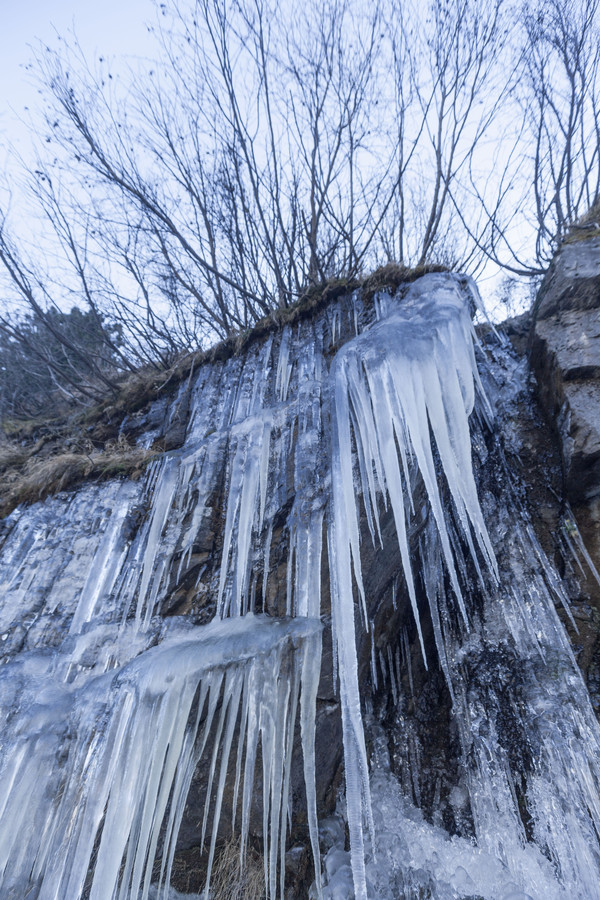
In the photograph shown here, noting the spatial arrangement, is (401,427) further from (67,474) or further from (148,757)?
(67,474)

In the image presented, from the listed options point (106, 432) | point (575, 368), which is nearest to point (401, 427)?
point (575, 368)

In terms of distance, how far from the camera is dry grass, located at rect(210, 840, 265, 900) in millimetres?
2672

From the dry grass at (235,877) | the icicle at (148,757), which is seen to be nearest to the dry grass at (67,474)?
the icicle at (148,757)

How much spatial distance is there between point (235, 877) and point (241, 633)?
4.73 ft

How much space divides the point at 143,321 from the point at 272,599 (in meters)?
5.52

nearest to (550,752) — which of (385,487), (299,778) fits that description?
(299,778)

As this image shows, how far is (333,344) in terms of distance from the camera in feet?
14.6

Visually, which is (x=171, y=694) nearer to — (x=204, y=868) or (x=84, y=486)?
(x=204, y=868)

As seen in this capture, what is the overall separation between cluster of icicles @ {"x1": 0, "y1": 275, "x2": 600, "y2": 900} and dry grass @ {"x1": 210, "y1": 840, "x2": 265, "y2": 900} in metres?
0.14

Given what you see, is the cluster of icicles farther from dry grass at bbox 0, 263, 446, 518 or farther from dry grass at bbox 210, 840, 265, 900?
dry grass at bbox 0, 263, 446, 518

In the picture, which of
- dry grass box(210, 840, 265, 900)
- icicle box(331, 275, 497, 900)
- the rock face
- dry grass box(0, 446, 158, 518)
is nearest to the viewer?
dry grass box(210, 840, 265, 900)

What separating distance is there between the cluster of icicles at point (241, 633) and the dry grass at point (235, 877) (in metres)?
0.14

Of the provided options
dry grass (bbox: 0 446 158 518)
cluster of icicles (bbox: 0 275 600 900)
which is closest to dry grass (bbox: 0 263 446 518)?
dry grass (bbox: 0 446 158 518)

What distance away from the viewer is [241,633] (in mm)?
2842
